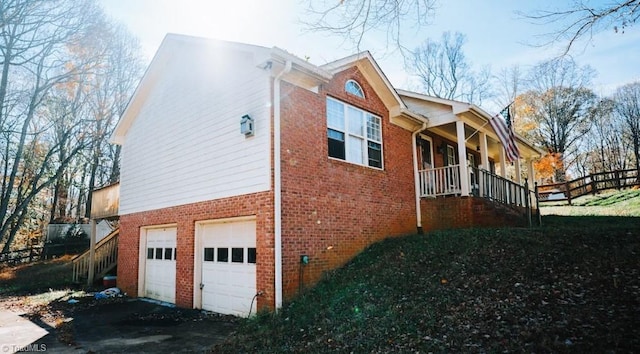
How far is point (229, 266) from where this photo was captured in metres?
8.79

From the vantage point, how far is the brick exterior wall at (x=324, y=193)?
26.4 feet

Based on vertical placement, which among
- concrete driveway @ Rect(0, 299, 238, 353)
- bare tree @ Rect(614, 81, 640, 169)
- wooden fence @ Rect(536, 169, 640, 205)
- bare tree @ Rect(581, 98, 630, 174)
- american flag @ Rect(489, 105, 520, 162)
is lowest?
concrete driveway @ Rect(0, 299, 238, 353)

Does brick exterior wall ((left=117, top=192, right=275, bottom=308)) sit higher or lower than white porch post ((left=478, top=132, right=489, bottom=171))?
lower

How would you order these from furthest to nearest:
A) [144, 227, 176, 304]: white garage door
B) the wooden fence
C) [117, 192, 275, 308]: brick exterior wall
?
the wooden fence
[144, 227, 176, 304]: white garage door
[117, 192, 275, 308]: brick exterior wall

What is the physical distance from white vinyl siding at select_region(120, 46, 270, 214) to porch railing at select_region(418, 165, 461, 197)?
674cm

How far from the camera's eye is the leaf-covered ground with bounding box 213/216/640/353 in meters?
4.65

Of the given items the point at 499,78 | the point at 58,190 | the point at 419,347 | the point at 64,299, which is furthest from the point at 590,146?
the point at 58,190

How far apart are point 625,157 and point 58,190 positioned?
165 feet

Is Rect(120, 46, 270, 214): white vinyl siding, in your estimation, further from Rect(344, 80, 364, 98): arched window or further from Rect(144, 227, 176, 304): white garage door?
Rect(344, 80, 364, 98): arched window

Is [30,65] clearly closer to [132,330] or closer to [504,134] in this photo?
[132,330]

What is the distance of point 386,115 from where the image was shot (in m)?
11.6

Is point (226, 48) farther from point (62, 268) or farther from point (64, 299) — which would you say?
point (62, 268)

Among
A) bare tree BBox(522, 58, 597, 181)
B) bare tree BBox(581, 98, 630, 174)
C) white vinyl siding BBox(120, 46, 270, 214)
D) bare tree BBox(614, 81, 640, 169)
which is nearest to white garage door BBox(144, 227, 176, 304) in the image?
white vinyl siding BBox(120, 46, 270, 214)

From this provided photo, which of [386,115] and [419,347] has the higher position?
[386,115]
